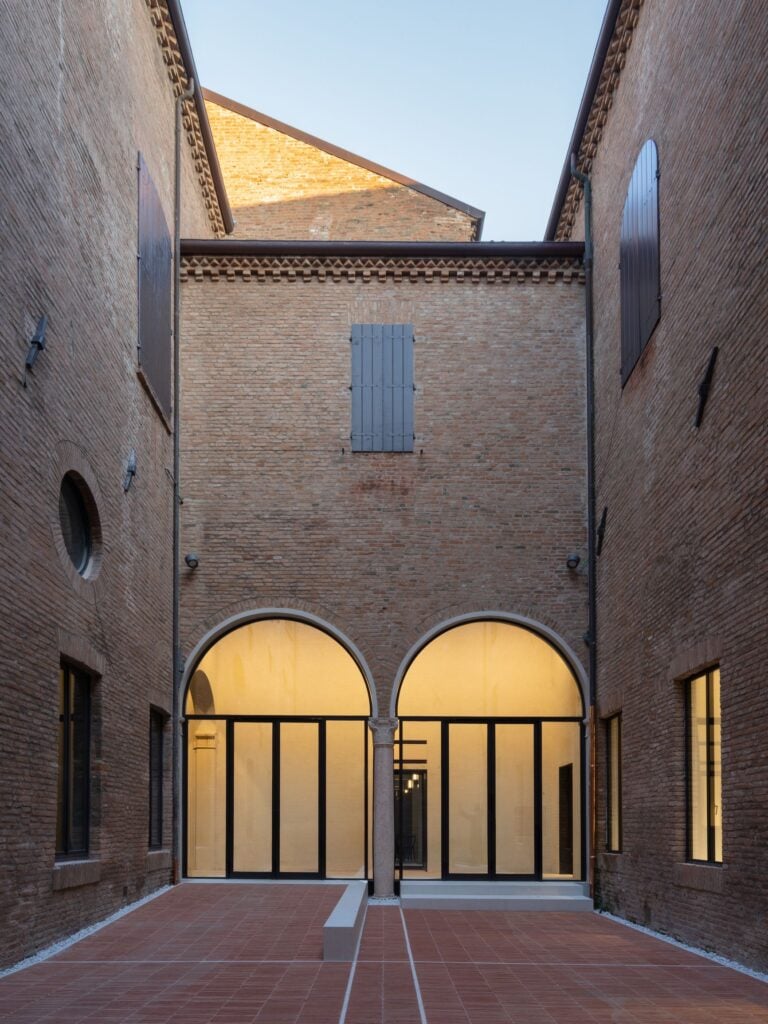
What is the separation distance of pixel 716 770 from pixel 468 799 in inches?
292

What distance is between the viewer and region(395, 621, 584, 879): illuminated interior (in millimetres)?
19500

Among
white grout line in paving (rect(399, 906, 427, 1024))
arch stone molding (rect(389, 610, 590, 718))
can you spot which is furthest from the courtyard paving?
arch stone molding (rect(389, 610, 590, 718))

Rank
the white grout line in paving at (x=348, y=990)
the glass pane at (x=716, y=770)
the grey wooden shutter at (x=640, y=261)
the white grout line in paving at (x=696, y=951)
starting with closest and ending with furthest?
the white grout line in paving at (x=348, y=990) → the white grout line in paving at (x=696, y=951) → the glass pane at (x=716, y=770) → the grey wooden shutter at (x=640, y=261)

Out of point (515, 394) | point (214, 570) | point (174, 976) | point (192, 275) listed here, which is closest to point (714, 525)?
point (174, 976)

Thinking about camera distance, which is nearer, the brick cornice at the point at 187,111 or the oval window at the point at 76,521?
the oval window at the point at 76,521

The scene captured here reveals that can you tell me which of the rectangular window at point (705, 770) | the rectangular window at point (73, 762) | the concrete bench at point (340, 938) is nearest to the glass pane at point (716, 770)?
the rectangular window at point (705, 770)

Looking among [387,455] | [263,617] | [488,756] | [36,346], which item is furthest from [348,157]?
[36,346]

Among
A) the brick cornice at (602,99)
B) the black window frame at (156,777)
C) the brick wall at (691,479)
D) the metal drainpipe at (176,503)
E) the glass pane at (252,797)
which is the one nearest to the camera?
the brick wall at (691,479)

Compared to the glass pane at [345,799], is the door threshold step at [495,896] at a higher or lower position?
lower

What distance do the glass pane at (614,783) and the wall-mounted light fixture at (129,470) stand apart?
702 cm

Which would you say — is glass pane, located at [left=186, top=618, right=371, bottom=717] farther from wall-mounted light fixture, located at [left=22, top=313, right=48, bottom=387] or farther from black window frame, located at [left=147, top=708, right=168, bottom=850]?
wall-mounted light fixture, located at [left=22, top=313, right=48, bottom=387]

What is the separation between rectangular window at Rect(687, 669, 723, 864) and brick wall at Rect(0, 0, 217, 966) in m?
6.19

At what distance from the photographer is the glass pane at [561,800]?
63.5 feet

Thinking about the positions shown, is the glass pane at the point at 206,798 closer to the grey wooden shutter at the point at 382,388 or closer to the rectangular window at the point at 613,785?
the grey wooden shutter at the point at 382,388
